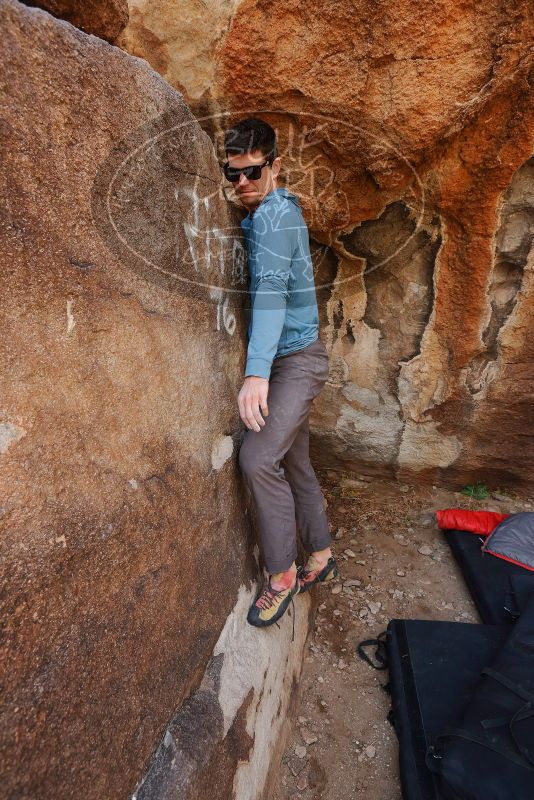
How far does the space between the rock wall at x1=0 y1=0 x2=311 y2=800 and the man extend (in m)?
0.10

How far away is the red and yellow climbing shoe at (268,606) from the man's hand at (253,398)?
26.3 inches

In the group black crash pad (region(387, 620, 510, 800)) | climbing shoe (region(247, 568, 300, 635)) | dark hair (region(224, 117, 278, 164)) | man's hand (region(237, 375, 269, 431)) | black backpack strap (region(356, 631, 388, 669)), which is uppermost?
dark hair (region(224, 117, 278, 164))

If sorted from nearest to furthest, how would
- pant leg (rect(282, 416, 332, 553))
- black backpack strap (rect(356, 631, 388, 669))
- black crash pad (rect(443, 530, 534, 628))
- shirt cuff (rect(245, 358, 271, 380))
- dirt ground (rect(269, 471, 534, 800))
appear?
shirt cuff (rect(245, 358, 271, 380)) < dirt ground (rect(269, 471, 534, 800)) < pant leg (rect(282, 416, 332, 553)) < black backpack strap (rect(356, 631, 388, 669)) < black crash pad (rect(443, 530, 534, 628))

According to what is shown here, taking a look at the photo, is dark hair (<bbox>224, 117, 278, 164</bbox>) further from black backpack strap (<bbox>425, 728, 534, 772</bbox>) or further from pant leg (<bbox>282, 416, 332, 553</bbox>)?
black backpack strap (<bbox>425, 728, 534, 772</bbox>)

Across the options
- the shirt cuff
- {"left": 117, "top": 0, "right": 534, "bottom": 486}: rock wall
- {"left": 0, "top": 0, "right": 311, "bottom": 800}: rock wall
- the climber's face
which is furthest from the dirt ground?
the climber's face

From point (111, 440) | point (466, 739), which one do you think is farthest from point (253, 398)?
point (466, 739)

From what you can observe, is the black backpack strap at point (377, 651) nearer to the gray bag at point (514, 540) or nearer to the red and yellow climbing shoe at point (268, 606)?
the red and yellow climbing shoe at point (268, 606)

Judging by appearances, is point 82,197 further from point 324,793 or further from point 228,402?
point 324,793

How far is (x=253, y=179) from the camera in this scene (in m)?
1.49

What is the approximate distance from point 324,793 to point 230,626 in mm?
768

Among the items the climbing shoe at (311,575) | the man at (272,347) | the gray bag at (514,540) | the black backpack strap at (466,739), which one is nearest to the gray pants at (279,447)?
the man at (272,347)

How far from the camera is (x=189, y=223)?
131 cm

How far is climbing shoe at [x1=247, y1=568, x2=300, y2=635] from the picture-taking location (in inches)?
65.5

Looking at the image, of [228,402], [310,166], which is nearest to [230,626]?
[228,402]
